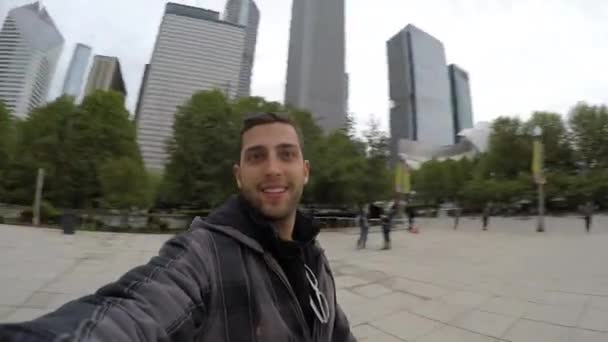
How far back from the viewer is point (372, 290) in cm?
632

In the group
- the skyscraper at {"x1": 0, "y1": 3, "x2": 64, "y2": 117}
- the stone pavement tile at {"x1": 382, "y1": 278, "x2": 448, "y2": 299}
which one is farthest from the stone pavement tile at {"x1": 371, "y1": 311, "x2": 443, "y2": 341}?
the skyscraper at {"x1": 0, "y1": 3, "x2": 64, "y2": 117}

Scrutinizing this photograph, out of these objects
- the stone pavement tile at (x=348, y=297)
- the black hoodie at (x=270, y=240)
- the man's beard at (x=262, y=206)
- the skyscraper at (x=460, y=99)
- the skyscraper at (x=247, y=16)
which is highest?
the skyscraper at (x=247, y=16)

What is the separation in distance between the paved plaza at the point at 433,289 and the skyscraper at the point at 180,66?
6929 cm

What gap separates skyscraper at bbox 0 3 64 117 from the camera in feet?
216

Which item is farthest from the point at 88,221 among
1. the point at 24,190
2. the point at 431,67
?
the point at 431,67

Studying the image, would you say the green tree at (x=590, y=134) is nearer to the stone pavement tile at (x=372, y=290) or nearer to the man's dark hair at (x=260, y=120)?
the stone pavement tile at (x=372, y=290)

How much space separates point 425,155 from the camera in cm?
10712

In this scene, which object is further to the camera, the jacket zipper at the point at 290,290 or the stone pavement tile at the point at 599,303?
the stone pavement tile at the point at 599,303

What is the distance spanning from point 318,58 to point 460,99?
3282 inches

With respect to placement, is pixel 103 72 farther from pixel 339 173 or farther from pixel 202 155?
pixel 339 173

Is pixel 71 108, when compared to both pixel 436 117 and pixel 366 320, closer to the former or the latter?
pixel 366 320

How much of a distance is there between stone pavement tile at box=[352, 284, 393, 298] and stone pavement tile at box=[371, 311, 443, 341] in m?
1.21

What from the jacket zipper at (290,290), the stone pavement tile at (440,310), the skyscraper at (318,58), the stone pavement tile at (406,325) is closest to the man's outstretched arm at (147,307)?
the jacket zipper at (290,290)

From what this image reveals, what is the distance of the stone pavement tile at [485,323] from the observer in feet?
13.5
